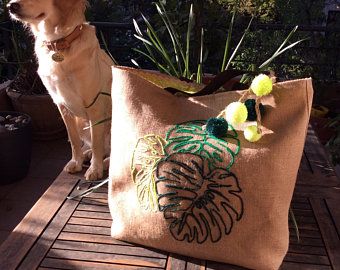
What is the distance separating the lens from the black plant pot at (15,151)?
2555 millimetres

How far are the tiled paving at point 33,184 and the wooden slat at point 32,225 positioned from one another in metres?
1.03

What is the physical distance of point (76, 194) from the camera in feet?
4.70

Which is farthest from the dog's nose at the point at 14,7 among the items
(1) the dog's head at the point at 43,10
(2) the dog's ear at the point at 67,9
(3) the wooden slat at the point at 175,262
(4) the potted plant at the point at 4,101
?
(4) the potted plant at the point at 4,101

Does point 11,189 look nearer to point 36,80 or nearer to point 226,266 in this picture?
point 36,80

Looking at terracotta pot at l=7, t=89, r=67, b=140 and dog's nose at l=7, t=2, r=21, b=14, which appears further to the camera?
terracotta pot at l=7, t=89, r=67, b=140

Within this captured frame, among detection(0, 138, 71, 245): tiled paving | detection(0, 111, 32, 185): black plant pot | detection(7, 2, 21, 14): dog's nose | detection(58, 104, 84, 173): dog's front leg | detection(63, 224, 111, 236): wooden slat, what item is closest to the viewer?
detection(63, 224, 111, 236): wooden slat

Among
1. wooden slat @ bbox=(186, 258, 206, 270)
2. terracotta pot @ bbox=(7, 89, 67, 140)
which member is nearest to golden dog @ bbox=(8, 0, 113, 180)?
wooden slat @ bbox=(186, 258, 206, 270)

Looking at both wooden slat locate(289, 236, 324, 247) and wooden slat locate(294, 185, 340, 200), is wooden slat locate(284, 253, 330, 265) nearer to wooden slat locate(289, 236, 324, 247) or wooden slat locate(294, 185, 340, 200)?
wooden slat locate(289, 236, 324, 247)

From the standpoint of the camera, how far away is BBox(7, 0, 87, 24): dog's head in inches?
61.9

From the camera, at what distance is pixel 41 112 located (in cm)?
303

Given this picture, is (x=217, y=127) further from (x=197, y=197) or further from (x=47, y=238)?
(x=47, y=238)

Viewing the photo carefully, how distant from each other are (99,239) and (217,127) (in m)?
0.50

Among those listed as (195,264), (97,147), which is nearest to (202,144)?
(195,264)

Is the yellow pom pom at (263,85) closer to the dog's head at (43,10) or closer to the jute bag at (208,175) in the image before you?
the jute bag at (208,175)
